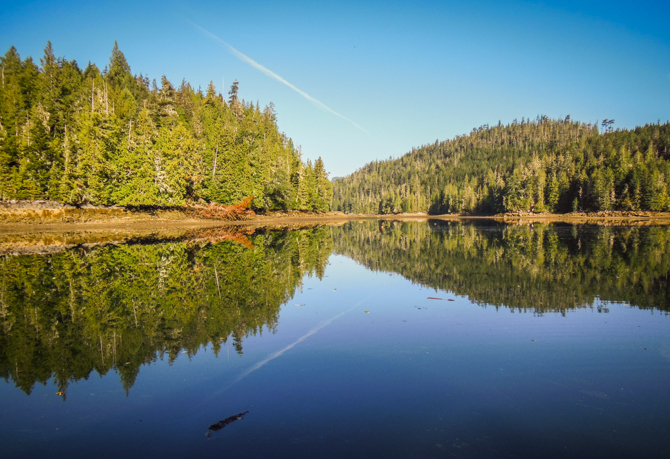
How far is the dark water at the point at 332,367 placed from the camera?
A: 14.4ft

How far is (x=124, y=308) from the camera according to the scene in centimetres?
998

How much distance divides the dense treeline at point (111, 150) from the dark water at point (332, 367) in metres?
35.5

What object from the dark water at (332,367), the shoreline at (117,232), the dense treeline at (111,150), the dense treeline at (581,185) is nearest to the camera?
the dark water at (332,367)

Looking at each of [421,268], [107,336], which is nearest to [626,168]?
[421,268]

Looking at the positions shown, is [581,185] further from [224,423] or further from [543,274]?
[224,423]

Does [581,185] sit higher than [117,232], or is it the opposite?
[581,185]

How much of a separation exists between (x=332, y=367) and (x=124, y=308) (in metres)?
6.76

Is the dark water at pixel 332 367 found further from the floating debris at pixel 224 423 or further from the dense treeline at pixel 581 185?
the dense treeline at pixel 581 185

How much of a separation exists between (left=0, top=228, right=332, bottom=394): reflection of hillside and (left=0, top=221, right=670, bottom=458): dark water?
6 centimetres

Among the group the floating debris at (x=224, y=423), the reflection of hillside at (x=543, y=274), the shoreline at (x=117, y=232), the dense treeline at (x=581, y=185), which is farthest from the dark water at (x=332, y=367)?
the dense treeline at (x=581, y=185)

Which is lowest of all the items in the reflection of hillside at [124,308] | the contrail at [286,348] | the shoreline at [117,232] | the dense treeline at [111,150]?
the contrail at [286,348]

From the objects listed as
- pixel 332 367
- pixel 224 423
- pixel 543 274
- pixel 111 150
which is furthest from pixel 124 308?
pixel 111 150

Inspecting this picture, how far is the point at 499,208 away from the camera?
415ft

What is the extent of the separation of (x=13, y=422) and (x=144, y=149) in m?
49.6
